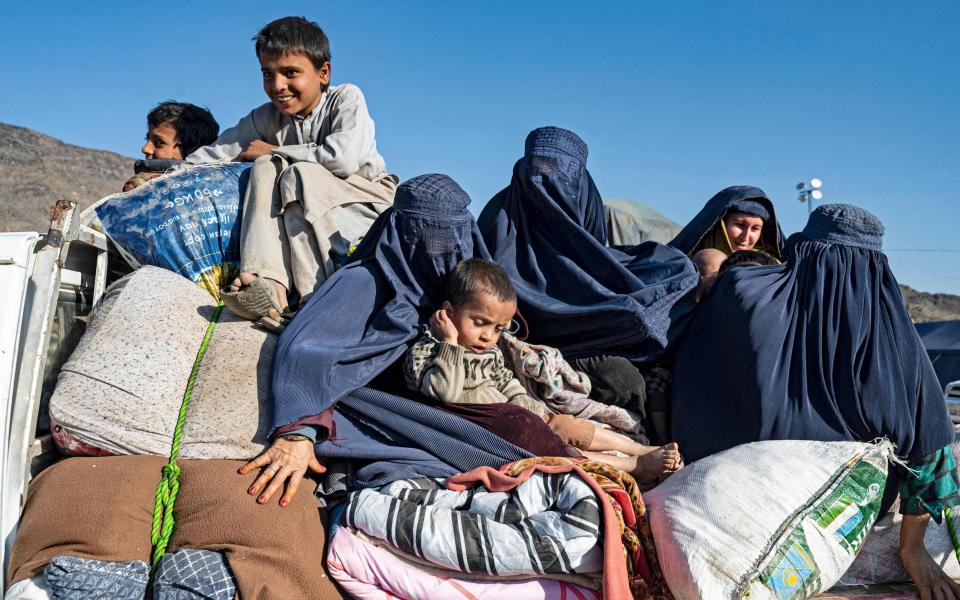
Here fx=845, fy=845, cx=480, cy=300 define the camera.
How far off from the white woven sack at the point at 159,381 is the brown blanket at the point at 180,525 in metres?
0.10

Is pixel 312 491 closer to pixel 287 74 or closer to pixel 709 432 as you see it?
pixel 709 432

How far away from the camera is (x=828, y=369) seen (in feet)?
9.73

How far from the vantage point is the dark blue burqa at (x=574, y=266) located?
322 cm

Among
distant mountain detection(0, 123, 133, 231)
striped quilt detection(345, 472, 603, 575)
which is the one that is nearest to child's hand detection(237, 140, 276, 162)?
striped quilt detection(345, 472, 603, 575)

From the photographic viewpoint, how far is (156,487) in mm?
2518

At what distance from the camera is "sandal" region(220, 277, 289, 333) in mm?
2889

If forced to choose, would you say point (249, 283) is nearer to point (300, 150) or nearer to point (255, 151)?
point (300, 150)

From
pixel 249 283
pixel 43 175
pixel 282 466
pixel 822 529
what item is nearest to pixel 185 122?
pixel 249 283

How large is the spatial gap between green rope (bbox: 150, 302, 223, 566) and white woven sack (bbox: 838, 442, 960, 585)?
7.14ft

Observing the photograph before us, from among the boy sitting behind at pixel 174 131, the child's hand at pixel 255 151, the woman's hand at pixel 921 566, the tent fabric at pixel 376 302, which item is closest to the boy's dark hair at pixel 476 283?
the tent fabric at pixel 376 302

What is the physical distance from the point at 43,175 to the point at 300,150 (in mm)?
11003

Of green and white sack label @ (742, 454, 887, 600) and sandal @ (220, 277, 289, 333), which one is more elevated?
sandal @ (220, 277, 289, 333)

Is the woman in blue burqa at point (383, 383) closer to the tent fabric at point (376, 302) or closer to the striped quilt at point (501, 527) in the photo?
the tent fabric at point (376, 302)

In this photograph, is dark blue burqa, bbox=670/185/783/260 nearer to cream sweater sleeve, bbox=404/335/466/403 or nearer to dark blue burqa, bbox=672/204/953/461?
dark blue burqa, bbox=672/204/953/461
